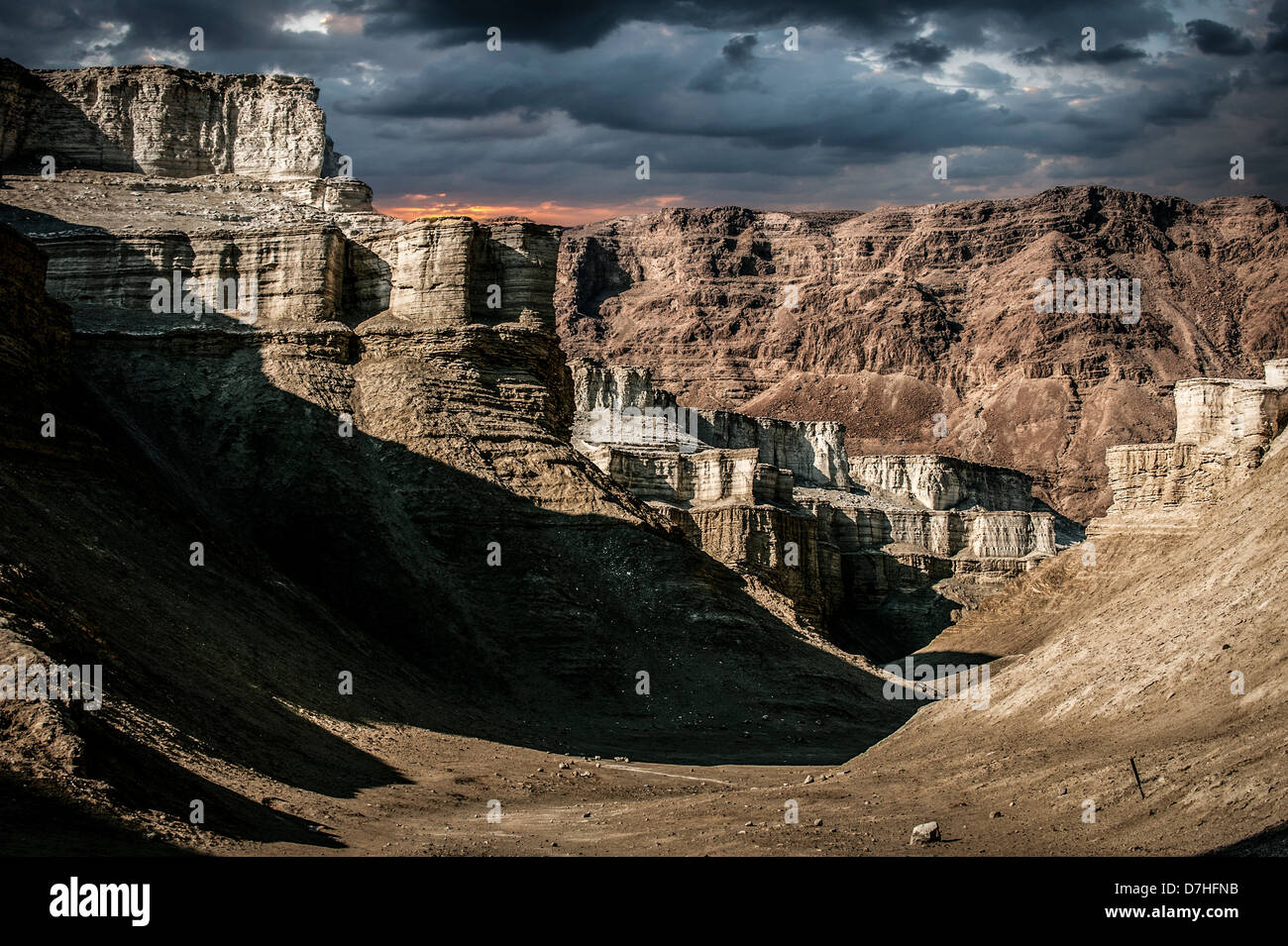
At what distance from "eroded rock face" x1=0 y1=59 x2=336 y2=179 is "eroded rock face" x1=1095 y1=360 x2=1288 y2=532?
45163 mm

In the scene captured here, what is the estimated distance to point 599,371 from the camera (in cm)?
13225

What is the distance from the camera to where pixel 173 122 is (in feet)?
261

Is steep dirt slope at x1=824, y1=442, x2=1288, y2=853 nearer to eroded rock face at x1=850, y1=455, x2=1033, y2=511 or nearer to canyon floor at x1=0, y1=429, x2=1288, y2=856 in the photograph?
canyon floor at x1=0, y1=429, x2=1288, y2=856

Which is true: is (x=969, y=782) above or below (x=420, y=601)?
below

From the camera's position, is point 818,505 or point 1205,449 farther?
point 818,505

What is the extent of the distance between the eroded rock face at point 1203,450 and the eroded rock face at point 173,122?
45.2m

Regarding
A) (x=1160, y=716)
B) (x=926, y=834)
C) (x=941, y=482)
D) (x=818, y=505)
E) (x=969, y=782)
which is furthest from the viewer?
(x=941, y=482)

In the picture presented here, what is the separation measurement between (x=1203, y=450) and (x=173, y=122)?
56137 mm

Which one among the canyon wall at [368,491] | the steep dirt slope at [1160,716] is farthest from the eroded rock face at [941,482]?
the steep dirt slope at [1160,716]

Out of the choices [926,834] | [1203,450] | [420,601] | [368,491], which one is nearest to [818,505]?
[1203,450]

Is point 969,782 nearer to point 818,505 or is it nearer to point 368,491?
point 368,491

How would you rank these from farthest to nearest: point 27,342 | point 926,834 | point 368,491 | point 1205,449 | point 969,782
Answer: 1. point 368,491
2. point 1205,449
3. point 27,342
4. point 969,782
5. point 926,834

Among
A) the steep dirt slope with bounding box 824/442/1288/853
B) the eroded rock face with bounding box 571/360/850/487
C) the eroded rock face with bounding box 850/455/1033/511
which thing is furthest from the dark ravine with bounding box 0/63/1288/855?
the eroded rock face with bounding box 850/455/1033/511

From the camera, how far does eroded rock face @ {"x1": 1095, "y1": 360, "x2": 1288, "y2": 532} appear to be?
47344 millimetres
